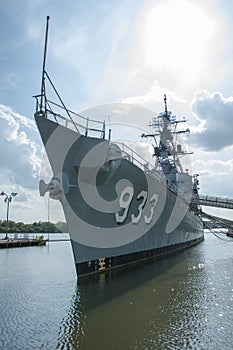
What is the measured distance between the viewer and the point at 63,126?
10227 millimetres

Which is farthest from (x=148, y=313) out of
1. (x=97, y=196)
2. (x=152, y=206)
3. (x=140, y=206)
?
(x=152, y=206)

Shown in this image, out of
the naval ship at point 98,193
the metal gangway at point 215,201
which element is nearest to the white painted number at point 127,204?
the naval ship at point 98,193

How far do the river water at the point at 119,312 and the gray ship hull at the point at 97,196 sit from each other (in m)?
1.13

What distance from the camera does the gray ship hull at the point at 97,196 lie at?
1050 cm

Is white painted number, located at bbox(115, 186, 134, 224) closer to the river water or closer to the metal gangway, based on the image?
the river water

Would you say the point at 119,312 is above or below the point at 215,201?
below

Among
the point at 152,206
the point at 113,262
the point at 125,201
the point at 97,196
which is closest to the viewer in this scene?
the point at 97,196

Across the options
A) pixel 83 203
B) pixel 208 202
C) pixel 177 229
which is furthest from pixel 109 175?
pixel 208 202

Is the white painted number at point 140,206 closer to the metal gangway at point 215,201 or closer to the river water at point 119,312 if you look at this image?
the river water at point 119,312

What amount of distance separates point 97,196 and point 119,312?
4.94m

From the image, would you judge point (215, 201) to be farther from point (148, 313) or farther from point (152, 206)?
point (148, 313)

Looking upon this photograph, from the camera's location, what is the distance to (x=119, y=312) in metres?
7.55

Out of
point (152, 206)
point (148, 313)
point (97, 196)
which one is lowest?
point (148, 313)

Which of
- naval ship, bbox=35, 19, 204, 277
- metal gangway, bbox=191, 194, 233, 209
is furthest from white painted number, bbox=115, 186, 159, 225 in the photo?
metal gangway, bbox=191, 194, 233, 209
